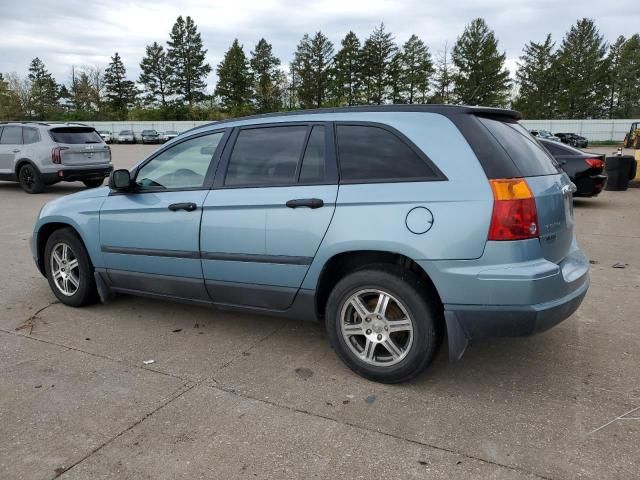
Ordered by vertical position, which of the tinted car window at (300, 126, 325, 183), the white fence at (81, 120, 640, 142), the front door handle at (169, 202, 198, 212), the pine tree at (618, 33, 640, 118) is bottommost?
the front door handle at (169, 202, 198, 212)

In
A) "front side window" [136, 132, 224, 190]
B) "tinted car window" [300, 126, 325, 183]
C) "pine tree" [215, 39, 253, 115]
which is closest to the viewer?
"tinted car window" [300, 126, 325, 183]

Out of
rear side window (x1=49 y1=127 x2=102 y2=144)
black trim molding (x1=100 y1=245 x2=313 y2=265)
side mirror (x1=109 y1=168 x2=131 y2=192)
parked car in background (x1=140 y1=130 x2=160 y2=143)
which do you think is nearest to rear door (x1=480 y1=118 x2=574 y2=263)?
black trim molding (x1=100 y1=245 x2=313 y2=265)

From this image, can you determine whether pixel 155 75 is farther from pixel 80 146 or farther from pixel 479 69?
pixel 80 146

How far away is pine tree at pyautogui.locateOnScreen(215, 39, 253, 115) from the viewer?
252 ft

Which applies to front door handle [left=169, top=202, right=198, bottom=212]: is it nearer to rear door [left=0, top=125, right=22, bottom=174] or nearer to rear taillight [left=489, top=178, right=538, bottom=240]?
rear taillight [left=489, top=178, right=538, bottom=240]

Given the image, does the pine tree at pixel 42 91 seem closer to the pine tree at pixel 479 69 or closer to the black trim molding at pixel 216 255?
the pine tree at pixel 479 69

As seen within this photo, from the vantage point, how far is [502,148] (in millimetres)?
3221

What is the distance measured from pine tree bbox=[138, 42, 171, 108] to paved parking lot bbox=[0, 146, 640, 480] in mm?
82806

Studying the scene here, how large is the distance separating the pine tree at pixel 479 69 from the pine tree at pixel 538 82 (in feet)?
11.1

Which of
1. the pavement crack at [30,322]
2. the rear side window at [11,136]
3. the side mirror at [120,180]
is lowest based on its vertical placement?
the pavement crack at [30,322]

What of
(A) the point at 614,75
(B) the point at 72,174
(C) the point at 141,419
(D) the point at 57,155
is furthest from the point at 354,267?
(A) the point at 614,75

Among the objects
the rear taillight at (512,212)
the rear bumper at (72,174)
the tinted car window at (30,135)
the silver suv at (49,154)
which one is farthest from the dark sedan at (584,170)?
the tinted car window at (30,135)

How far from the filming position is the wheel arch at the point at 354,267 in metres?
3.31

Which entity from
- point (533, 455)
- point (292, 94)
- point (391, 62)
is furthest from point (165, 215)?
point (292, 94)
